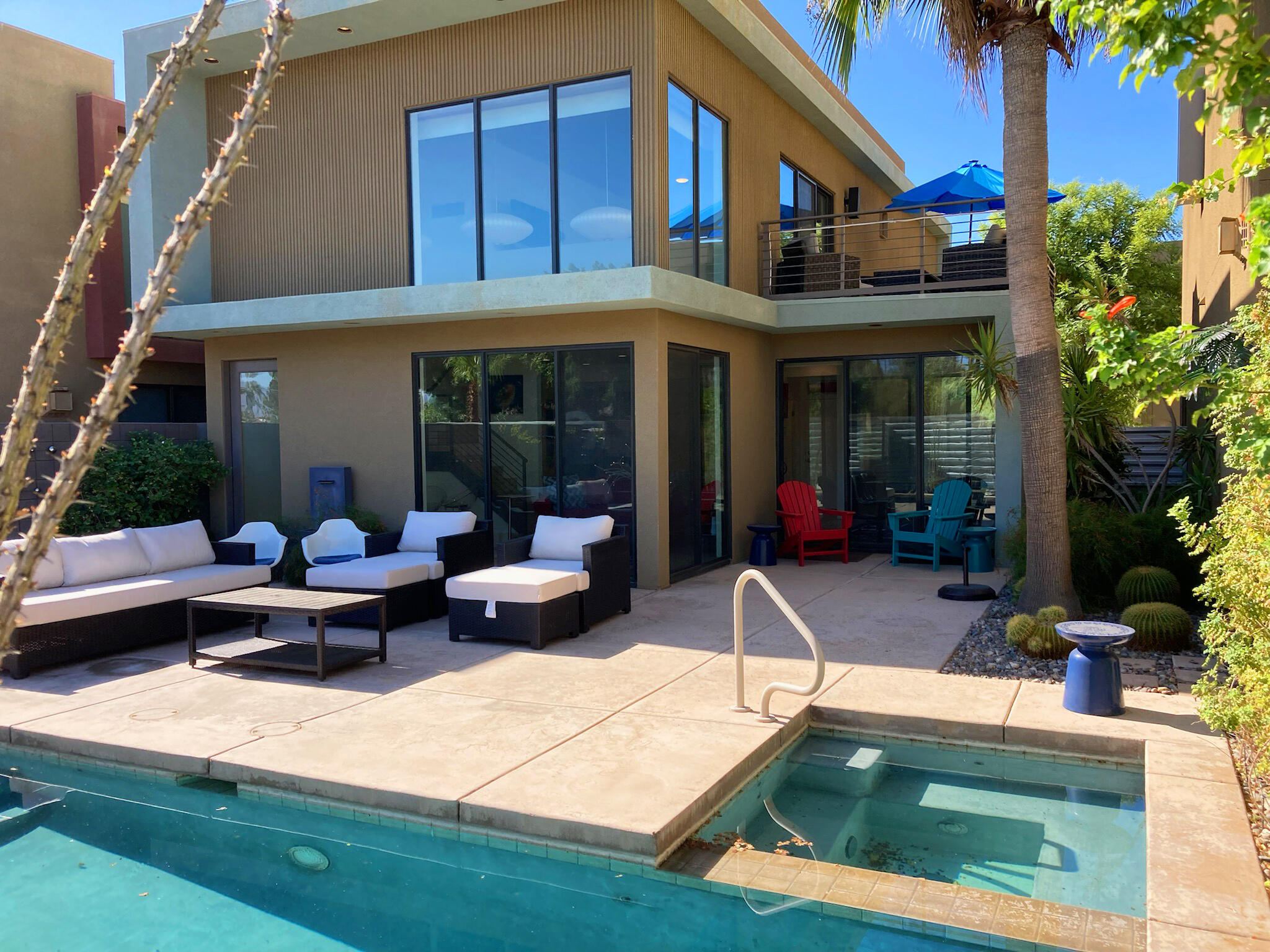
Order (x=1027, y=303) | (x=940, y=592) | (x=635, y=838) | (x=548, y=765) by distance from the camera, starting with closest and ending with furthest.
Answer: (x=635, y=838) < (x=548, y=765) < (x=1027, y=303) < (x=940, y=592)

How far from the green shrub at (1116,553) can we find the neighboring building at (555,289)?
9.16ft

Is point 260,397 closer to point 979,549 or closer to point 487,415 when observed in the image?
point 487,415

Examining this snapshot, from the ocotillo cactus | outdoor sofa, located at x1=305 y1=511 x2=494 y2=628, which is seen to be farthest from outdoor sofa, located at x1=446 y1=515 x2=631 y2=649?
the ocotillo cactus

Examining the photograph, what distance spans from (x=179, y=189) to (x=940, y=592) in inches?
400

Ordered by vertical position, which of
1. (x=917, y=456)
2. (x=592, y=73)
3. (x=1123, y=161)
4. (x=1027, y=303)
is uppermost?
(x=1123, y=161)

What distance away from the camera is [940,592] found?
9.48 meters

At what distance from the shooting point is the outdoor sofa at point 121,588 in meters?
6.96

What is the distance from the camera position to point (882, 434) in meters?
12.7

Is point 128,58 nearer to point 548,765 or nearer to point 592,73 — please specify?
point 592,73

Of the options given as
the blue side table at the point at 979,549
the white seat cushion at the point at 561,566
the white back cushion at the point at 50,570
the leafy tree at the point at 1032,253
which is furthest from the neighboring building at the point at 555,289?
the white back cushion at the point at 50,570

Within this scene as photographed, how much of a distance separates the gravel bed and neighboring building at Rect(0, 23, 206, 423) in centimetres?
1201

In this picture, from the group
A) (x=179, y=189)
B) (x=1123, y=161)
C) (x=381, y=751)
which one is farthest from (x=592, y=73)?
(x=1123, y=161)

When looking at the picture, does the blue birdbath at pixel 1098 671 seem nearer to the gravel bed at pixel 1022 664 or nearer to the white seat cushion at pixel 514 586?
the gravel bed at pixel 1022 664

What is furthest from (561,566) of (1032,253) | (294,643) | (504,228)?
(1032,253)
